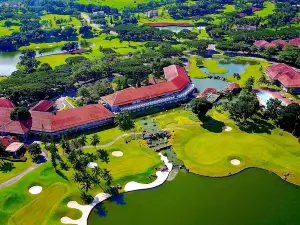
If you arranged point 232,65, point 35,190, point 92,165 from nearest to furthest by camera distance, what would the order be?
point 35,190 → point 92,165 → point 232,65

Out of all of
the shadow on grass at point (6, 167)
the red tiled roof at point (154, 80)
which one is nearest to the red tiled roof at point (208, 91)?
the red tiled roof at point (154, 80)

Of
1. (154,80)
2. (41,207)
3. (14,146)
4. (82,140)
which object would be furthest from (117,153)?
(154,80)

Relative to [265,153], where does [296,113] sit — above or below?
above

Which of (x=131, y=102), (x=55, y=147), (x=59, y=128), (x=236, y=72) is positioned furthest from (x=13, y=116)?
(x=236, y=72)

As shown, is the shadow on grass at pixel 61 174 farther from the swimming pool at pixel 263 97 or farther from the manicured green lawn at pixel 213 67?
the manicured green lawn at pixel 213 67

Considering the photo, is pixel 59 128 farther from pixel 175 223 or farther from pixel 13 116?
pixel 175 223

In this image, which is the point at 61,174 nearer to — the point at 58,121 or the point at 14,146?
the point at 14,146

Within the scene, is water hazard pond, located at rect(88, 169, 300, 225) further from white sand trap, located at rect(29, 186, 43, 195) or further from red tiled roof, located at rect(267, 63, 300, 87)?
red tiled roof, located at rect(267, 63, 300, 87)

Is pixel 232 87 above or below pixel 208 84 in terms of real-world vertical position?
above
